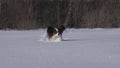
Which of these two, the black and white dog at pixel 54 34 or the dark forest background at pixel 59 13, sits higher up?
the black and white dog at pixel 54 34

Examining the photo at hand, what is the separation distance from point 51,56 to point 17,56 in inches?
29.5

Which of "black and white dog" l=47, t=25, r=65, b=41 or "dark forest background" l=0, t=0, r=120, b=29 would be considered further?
"dark forest background" l=0, t=0, r=120, b=29

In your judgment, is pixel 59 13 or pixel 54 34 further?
pixel 59 13

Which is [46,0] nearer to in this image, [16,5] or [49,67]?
[16,5]

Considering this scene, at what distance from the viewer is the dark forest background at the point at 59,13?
25.2m

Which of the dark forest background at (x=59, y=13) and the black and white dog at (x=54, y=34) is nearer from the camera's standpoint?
the black and white dog at (x=54, y=34)

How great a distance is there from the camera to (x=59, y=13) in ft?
89.9

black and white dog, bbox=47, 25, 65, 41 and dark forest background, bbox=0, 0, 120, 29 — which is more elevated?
black and white dog, bbox=47, 25, 65, 41

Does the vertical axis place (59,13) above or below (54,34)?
below

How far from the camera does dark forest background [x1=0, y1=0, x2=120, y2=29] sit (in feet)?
82.8

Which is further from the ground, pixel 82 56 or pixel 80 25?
pixel 82 56

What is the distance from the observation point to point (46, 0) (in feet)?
91.7

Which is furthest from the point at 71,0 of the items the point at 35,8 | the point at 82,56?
the point at 82,56

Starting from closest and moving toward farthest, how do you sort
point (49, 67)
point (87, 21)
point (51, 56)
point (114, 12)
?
Answer: point (49, 67) → point (51, 56) → point (87, 21) → point (114, 12)
